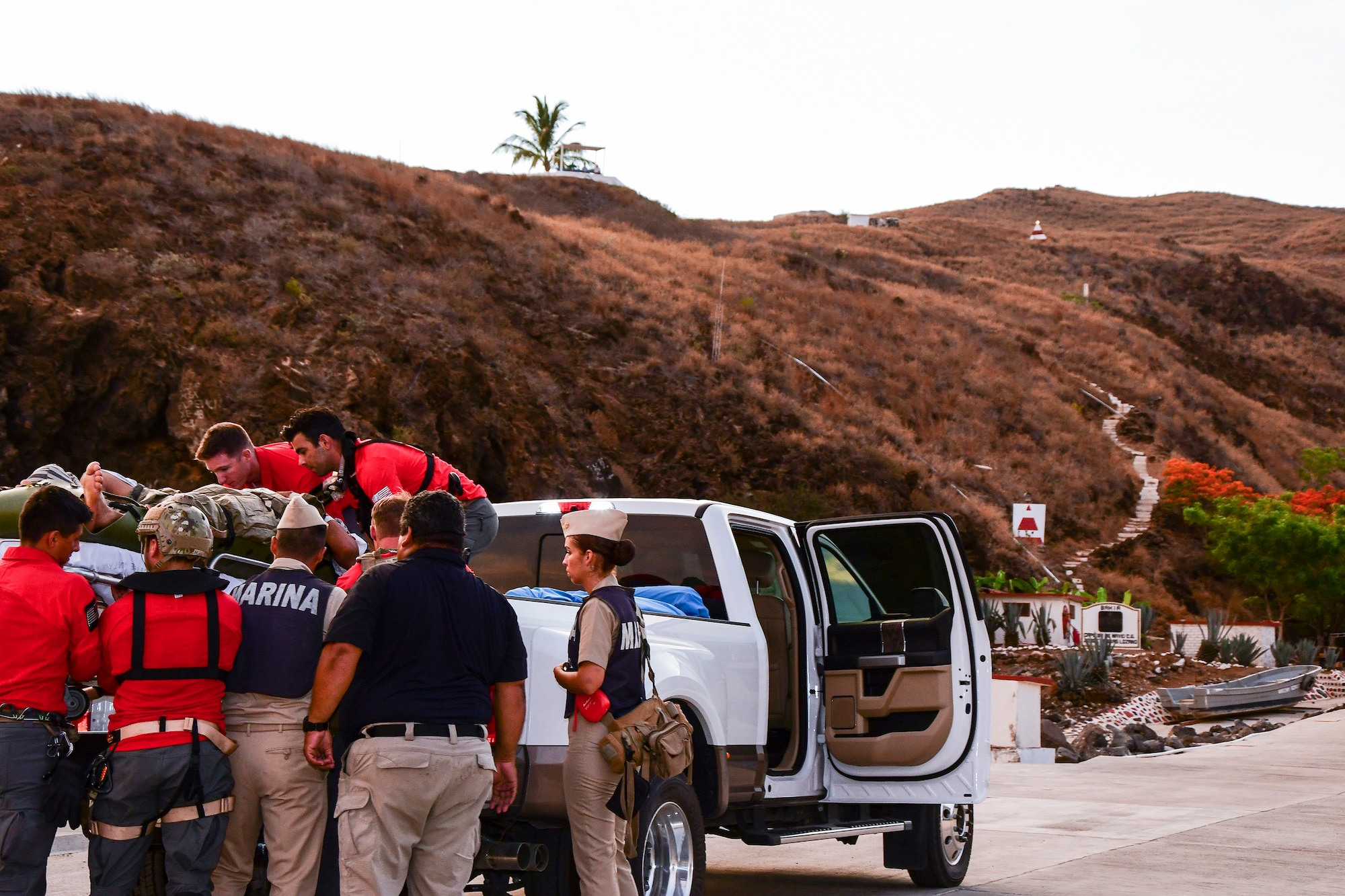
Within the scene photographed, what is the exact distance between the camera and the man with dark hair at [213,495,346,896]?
466 cm

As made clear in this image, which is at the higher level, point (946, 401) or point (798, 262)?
point (798, 262)

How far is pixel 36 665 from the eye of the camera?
446 centimetres

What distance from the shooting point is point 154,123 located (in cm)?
3719

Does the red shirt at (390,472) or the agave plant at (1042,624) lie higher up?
the red shirt at (390,472)

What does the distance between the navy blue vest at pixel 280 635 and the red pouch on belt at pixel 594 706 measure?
1.09 metres

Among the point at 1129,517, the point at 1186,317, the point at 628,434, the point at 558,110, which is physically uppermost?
the point at 558,110

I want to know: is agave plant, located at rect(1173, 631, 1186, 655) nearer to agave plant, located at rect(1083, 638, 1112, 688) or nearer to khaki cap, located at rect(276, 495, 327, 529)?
agave plant, located at rect(1083, 638, 1112, 688)

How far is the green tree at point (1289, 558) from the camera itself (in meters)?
36.2

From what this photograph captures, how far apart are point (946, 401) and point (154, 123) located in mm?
28739

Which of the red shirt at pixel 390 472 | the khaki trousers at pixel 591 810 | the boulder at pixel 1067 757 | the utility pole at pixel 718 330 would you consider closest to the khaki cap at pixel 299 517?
the red shirt at pixel 390 472

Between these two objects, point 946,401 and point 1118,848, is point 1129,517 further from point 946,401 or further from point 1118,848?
point 1118,848

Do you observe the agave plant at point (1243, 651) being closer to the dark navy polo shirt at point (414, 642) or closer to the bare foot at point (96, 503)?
the dark navy polo shirt at point (414, 642)

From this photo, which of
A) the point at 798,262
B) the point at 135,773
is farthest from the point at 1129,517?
the point at 135,773

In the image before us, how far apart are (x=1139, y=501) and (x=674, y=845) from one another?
152 feet
